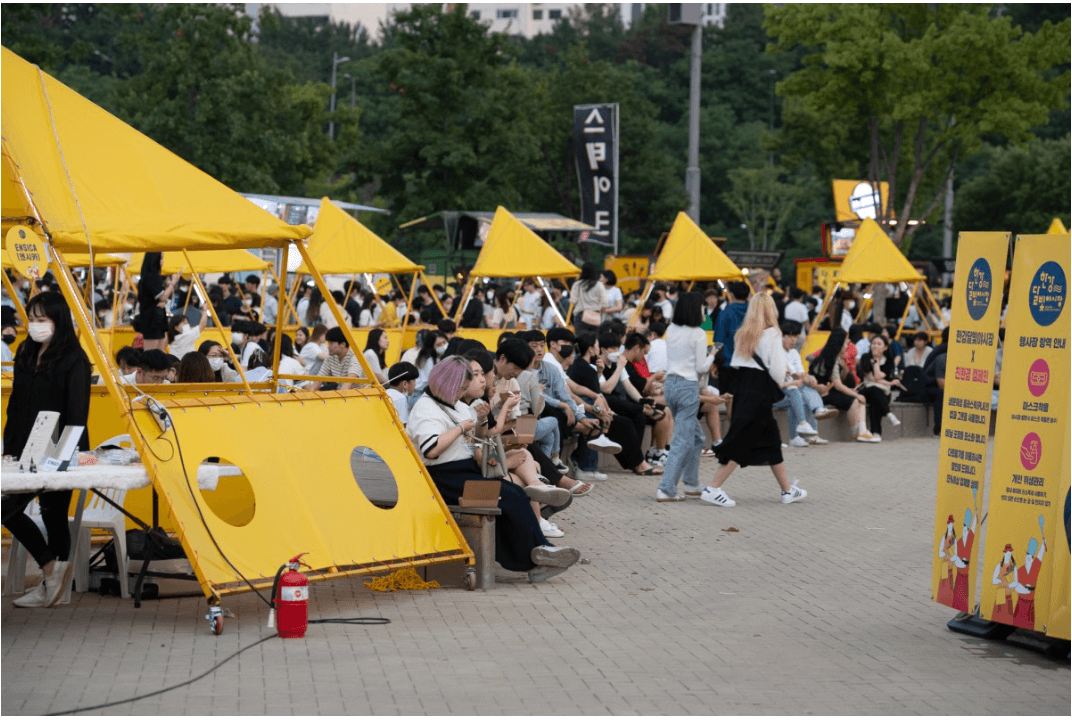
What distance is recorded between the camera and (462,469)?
890cm

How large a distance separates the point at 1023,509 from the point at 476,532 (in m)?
3.20

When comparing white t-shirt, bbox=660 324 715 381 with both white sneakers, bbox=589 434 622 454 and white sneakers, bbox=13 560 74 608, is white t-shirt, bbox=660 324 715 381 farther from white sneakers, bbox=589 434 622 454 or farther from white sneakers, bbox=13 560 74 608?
white sneakers, bbox=13 560 74 608

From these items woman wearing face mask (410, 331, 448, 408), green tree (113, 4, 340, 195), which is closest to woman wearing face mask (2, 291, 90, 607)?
woman wearing face mask (410, 331, 448, 408)

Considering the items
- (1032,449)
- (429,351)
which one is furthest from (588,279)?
(1032,449)

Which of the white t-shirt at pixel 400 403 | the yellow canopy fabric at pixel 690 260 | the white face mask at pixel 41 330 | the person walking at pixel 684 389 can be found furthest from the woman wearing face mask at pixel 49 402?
the yellow canopy fabric at pixel 690 260

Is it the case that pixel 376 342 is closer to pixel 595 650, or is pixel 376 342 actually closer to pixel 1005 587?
pixel 595 650

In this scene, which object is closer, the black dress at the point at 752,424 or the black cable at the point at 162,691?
the black cable at the point at 162,691

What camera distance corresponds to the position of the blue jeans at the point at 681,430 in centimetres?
1252

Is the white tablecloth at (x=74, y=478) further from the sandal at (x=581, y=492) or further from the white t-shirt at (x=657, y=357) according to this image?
→ the white t-shirt at (x=657, y=357)

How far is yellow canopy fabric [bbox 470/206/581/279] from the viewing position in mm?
23156

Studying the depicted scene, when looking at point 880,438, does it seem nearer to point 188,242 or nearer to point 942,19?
point 188,242

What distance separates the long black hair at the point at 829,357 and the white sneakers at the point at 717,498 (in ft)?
19.9

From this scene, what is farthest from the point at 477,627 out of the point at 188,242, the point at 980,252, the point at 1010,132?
the point at 1010,132

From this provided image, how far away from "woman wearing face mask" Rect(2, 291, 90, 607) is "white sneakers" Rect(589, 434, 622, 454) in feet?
22.2
